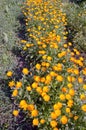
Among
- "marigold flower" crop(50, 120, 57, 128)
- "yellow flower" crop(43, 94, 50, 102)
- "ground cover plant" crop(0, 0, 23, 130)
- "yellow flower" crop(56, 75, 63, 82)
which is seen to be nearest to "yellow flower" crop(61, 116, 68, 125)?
"marigold flower" crop(50, 120, 57, 128)

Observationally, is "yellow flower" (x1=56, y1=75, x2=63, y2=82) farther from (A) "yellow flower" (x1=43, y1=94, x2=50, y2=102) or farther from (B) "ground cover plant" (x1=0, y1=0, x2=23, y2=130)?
(B) "ground cover plant" (x1=0, y1=0, x2=23, y2=130)

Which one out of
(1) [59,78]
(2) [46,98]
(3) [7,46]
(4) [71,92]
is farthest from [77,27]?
(2) [46,98]

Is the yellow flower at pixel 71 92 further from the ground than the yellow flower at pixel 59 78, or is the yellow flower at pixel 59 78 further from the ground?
the yellow flower at pixel 59 78

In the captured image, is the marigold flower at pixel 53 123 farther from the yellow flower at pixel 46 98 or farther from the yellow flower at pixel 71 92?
the yellow flower at pixel 71 92

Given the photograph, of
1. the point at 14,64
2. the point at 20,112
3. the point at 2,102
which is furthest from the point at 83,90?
the point at 14,64

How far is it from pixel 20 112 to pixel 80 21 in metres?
4.14

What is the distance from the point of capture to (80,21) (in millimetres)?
8047

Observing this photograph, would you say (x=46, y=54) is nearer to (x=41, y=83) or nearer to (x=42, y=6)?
(x=41, y=83)

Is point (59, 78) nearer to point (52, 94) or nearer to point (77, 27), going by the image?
point (52, 94)

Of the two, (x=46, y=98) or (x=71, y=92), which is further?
(x=71, y=92)

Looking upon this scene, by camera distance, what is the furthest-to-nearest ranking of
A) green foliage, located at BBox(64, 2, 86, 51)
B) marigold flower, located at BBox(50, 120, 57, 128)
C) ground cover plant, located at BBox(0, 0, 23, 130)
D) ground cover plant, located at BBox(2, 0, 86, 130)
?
green foliage, located at BBox(64, 2, 86, 51) < ground cover plant, located at BBox(0, 0, 23, 130) < ground cover plant, located at BBox(2, 0, 86, 130) < marigold flower, located at BBox(50, 120, 57, 128)

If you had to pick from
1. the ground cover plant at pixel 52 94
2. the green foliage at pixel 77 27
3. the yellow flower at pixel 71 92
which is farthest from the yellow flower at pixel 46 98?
the green foliage at pixel 77 27

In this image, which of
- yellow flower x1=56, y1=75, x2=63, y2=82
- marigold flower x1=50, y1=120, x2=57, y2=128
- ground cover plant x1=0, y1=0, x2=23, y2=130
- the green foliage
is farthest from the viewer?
the green foliage

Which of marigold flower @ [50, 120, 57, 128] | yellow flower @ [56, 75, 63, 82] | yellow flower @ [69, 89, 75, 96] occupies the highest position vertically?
yellow flower @ [56, 75, 63, 82]
